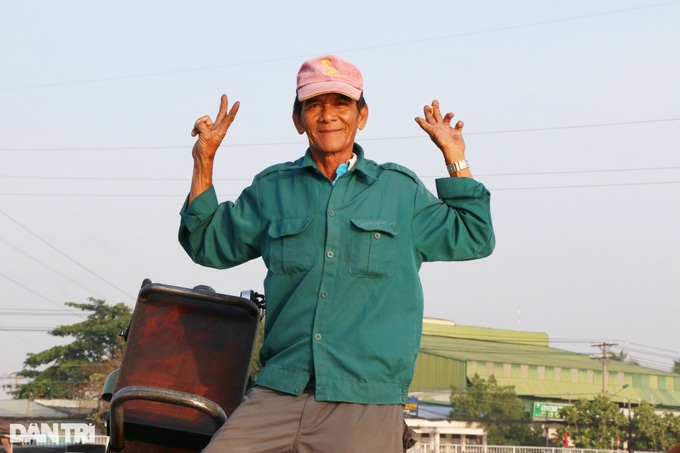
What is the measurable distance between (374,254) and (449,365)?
97.0m

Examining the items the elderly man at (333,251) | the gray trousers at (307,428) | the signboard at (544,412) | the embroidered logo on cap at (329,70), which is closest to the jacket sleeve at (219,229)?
the elderly man at (333,251)

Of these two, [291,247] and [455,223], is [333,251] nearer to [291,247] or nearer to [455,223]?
[291,247]

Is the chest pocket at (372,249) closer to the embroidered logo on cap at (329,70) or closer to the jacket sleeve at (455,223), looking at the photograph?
the jacket sleeve at (455,223)

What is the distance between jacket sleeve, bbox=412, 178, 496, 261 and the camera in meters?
4.04

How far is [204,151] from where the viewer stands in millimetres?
4277

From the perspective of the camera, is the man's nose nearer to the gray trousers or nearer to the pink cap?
the pink cap

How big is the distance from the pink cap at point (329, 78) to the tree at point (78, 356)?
66.7 m

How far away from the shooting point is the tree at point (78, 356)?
232ft

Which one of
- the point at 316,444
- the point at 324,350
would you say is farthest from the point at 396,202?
the point at 316,444

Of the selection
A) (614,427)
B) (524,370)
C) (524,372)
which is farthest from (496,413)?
(524,372)

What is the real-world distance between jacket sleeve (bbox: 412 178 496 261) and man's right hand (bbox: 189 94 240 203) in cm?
75

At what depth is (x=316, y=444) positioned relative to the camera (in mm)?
3717

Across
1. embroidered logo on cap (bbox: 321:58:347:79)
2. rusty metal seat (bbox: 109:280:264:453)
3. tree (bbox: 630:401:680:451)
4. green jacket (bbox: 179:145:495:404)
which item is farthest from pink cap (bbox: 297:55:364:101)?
tree (bbox: 630:401:680:451)

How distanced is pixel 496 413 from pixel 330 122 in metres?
77.2
